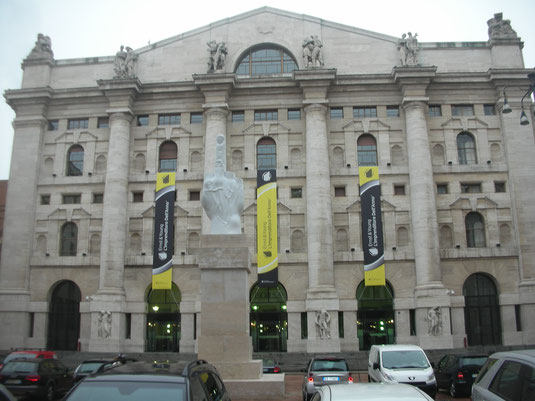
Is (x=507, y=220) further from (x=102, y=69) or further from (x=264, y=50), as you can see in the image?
(x=102, y=69)

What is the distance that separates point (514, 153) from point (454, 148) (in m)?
4.45

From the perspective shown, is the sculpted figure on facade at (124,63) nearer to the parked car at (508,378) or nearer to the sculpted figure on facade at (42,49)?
the sculpted figure on facade at (42,49)

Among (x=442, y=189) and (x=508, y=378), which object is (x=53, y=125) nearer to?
(x=442, y=189)

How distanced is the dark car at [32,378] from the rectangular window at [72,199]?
2490cm

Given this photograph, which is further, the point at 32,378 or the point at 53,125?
the point at 53,125

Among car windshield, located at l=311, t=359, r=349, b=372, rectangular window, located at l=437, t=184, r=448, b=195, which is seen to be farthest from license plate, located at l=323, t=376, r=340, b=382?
rectangular window, located at l=437, t=184, r=448, b=195

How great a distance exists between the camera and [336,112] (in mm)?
44375

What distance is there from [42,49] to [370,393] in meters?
49.0

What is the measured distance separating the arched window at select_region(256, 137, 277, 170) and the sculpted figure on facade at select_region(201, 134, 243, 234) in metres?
22.9

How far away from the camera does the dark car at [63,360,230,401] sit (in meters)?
7.07

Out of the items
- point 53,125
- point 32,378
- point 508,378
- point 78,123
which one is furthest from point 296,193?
point 508,378

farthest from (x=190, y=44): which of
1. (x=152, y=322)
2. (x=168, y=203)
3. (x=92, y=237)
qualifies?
(x=152, y=322)

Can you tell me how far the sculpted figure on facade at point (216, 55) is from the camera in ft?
144

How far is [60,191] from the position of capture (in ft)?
145
